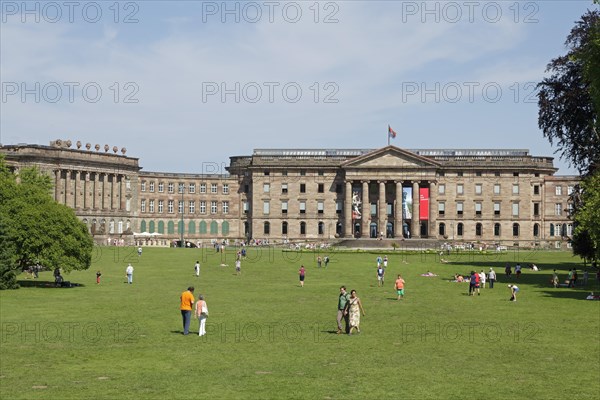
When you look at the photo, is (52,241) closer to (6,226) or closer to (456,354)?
(6,226)

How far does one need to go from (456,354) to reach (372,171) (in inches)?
4074

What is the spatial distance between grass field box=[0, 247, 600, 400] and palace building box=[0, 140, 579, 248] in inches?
3016

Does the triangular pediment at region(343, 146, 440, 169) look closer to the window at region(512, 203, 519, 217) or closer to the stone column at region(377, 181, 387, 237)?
the stone column at region(377, 181, 387, 237)

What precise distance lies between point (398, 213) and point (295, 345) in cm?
10169

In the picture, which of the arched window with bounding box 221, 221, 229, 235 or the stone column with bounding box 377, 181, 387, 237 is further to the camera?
the arched window with bounding box 221, 221, 229, 235

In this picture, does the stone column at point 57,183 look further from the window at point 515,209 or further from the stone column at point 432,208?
the window at point 515,209

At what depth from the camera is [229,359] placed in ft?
82.0

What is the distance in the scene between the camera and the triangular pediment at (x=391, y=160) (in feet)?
420

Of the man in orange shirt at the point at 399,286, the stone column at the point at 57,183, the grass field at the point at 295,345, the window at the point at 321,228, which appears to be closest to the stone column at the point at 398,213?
the window at the point at 321,228

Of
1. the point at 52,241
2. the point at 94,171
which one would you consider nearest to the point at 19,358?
the point at 52,241

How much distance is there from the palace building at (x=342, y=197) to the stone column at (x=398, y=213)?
0.58ft

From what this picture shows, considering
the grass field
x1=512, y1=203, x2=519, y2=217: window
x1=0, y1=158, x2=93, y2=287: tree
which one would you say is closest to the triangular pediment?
x1=512, y1=203, x2=519, y2=217: window

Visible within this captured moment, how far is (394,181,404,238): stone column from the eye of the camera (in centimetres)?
12794

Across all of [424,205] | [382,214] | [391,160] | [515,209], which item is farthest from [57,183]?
[515,209]
